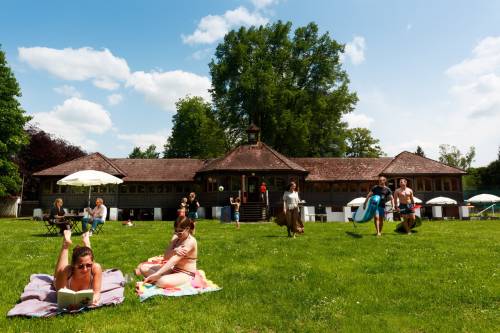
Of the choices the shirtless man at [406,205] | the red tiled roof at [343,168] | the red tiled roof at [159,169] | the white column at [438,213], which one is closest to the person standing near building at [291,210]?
the shirtless man at [406,205]

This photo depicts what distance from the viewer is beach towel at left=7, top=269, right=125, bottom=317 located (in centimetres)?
517

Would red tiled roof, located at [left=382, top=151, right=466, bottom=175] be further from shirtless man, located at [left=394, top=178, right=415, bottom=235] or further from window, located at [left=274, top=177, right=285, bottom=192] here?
shirtless man, located at [left=394, top=178, right=415, bottom=235]

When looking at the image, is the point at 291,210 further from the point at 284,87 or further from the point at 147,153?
the point at 147,153

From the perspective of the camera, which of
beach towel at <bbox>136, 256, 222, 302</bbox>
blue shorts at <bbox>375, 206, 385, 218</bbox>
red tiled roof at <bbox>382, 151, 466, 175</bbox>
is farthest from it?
red tiled roof at <bbox>382, 151, 466, 175</bbox>

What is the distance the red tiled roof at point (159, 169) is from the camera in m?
34.4

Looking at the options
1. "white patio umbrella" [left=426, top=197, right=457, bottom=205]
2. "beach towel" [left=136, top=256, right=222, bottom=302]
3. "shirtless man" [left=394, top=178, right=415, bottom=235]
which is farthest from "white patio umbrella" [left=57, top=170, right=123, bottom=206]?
"white patio umbrella" [left=426, top=197, right=457, bottom=205]

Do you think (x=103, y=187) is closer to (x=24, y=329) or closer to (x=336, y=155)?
(x=336, y=155)

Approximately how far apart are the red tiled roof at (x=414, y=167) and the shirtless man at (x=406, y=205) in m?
20.8

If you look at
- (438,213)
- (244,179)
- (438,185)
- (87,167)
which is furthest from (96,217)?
(438,185)

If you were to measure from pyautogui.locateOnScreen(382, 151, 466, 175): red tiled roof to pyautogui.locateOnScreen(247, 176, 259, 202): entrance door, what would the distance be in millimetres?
11622

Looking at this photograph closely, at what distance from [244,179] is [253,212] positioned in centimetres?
420

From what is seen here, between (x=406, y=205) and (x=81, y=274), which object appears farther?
(x=406, y=205)

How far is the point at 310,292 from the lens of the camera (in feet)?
20.3

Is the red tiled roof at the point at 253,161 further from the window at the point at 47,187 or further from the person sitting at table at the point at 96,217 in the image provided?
the person sitting at table at the point at 96,217
